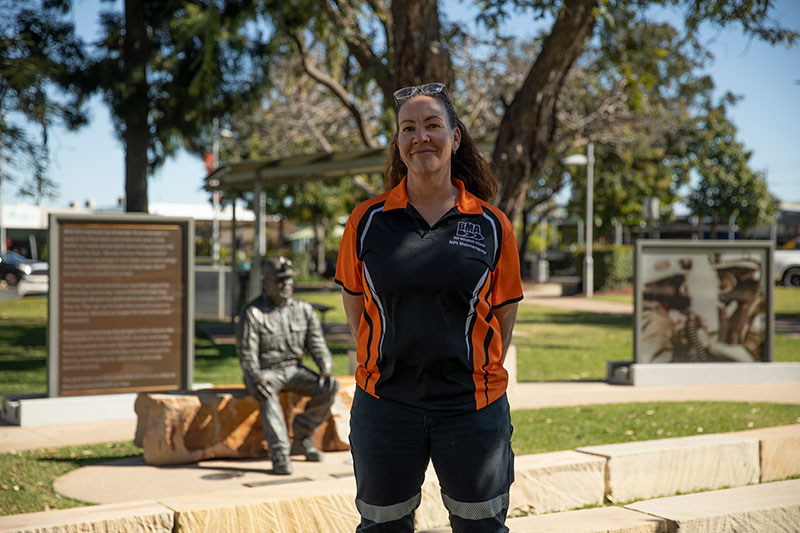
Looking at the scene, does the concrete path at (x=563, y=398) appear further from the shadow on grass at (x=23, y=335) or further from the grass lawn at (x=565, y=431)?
the shadow on grass at (x=23, y=335)

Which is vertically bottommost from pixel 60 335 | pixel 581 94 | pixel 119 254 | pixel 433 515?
pixel 433 515

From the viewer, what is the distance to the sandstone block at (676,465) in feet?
16.7

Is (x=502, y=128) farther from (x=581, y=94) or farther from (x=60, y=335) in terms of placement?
(x=581, y=94)

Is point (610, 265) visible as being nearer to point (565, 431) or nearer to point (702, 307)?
point (702, 307)

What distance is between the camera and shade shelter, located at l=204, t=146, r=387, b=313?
474 inches

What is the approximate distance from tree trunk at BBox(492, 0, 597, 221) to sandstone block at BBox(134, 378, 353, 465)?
13.1ft

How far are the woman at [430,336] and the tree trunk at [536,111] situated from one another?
6.65 meters

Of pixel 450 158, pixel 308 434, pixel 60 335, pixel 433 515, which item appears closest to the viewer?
pixel 450 158

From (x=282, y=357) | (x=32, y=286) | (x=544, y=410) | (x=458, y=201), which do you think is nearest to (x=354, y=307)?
(x=458, y=201)

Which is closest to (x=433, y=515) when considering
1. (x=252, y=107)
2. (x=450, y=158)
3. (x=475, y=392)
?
(x=475, y=392)

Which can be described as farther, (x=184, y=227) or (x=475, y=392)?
(x=184, y=227)

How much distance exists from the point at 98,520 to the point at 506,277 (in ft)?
6.97

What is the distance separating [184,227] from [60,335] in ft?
5.16

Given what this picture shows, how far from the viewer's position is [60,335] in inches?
315
